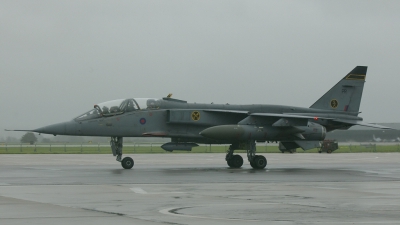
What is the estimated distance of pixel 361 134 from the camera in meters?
89.5

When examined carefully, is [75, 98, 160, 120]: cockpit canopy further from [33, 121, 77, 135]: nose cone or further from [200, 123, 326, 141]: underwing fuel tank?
[200, 123, 326, 141]: underwing fuel tank

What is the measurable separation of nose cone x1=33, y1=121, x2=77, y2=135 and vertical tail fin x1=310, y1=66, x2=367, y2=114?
34.9 ft

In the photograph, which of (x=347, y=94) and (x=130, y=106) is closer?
(x=130, y=106)

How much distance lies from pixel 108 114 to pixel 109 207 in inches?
527

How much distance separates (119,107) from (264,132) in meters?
5.86

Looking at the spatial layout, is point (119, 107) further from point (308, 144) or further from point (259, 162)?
point (308, 144)

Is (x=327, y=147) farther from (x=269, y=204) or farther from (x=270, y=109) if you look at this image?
(x=269, y=204)

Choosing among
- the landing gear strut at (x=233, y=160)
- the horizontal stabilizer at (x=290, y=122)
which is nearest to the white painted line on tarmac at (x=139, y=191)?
the horizontal stabilizer at (x=290, y=122)

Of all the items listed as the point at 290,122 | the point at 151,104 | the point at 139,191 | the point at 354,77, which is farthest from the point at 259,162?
the point at 139,191

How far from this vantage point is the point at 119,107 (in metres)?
24.6

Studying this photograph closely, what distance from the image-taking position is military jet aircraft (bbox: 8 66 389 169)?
957 inches

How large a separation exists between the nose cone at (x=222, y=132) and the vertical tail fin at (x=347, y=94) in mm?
5308

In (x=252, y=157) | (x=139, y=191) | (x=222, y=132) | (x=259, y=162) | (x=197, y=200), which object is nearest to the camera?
(x=197, y=200)

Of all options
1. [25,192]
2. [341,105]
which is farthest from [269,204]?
[341,105]
